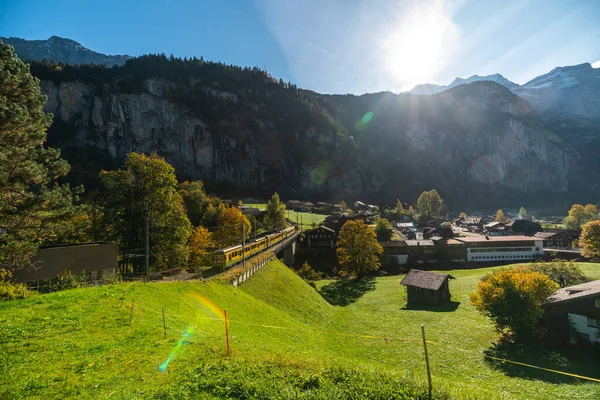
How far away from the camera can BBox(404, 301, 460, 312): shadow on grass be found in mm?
32794

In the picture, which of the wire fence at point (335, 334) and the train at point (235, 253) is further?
the train at point (235, 253)

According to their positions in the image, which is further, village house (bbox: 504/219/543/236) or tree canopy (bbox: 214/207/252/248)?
village house (bbox: 504/219/543/236)

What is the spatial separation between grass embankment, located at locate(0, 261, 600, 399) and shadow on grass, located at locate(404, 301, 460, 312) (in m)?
1.57

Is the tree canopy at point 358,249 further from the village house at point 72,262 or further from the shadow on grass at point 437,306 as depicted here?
the village house at point 72,262

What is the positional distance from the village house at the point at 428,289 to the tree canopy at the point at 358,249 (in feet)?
44.7

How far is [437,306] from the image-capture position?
34219 millimetres

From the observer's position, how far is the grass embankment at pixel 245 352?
7969 millimetres

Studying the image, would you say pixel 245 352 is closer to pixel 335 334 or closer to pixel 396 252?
pixel 335 334

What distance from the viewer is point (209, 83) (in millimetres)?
176750

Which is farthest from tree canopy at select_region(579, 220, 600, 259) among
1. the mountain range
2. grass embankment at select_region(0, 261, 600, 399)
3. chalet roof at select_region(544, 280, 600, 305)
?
the mountain range

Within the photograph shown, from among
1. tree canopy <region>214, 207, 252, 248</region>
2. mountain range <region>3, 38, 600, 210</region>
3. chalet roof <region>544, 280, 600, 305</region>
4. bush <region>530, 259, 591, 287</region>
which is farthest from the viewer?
mountain range <region>3, 38, 600, 210</region>

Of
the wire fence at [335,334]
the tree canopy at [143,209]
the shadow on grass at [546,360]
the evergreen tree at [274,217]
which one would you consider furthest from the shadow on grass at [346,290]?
the evergreen tree at [274,217]

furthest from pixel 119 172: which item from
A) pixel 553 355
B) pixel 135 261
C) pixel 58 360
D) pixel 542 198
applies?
pixel 542 198

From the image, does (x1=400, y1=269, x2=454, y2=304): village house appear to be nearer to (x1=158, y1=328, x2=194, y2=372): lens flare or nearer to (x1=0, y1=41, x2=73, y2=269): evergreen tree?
(x1=158, y1=328, x2=194, y2=372): lens flare
